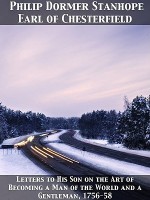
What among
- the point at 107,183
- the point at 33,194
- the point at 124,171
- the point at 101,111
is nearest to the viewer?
the point at 33,194

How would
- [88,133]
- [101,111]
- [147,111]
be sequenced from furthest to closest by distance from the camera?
1. [101,111]
2. [88,133]
3. [147,111]

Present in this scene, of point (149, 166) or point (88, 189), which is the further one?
point (149, 166)

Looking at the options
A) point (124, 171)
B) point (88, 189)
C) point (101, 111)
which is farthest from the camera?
point (101, 111)

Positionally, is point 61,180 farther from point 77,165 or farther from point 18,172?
point 77,165

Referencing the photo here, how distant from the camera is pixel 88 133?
137750 millimetres

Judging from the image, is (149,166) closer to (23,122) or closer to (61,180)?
(61,180)

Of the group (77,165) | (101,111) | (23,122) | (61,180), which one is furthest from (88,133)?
(61,180)

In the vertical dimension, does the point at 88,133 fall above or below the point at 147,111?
below

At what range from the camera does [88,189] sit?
23219 millimetres

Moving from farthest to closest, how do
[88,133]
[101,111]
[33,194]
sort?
[101,111], [88,133], [33,194]

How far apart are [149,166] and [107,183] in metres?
9.86

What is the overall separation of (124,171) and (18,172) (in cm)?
977

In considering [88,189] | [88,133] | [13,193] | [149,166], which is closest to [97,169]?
[149,166]

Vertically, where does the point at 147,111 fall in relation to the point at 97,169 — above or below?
above
